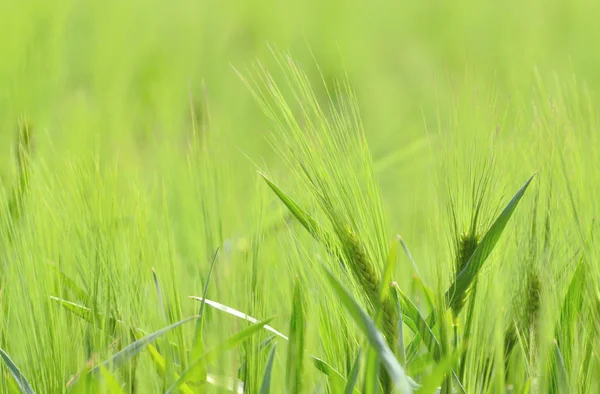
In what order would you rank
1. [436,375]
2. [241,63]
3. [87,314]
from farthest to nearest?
1. [241,63]
2. [87,314]
3. [436,375]

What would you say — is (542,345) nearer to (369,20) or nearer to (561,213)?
(561,213)

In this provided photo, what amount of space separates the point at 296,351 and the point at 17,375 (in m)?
0.12

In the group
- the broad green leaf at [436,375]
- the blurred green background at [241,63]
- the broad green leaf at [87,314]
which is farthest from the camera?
the blurred green background at [241,63]

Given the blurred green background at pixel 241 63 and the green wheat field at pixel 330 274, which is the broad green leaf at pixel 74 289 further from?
the blurred green background at pixel 241 63

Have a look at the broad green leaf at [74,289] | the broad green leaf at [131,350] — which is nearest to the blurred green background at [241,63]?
the broad green leaf at [74,289]

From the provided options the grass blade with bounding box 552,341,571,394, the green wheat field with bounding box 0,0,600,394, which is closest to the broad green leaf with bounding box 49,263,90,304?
the green wheat field with bounding box 0,0,600,394

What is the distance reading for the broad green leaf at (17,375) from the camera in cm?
35

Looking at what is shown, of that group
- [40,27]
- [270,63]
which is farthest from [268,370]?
[270,63]

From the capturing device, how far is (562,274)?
430 mm

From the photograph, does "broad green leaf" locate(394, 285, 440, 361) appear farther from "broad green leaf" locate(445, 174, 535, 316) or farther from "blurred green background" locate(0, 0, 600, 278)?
"blurred green background" locate(0, 0, 600, 278)

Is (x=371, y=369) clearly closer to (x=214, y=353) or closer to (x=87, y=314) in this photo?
(x=214, y=353)

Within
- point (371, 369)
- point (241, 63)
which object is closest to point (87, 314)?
point (371, 369)

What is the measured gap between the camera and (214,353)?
32cm

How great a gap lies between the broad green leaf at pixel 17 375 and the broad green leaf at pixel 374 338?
0.14 metres
